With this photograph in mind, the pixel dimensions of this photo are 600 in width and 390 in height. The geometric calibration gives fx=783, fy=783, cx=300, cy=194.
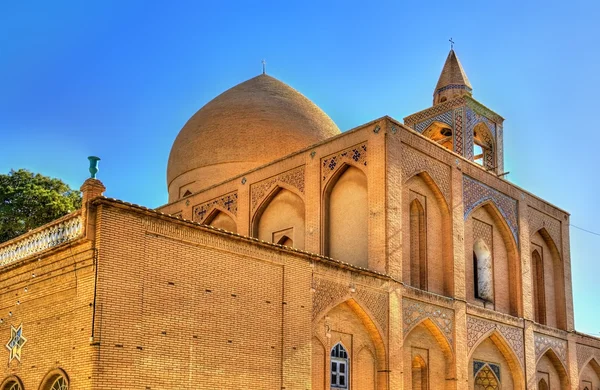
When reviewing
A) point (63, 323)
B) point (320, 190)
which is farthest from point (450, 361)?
point (63, 323)

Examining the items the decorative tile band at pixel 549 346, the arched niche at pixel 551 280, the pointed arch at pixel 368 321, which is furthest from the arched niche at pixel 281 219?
the arched niche at pixel 551 280

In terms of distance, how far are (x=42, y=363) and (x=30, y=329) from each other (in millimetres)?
665

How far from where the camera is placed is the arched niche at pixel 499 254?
1647cm

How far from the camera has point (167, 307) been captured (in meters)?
9.86

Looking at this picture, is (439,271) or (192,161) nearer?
(439,271)

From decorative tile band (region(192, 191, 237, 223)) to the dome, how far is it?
156 centimetres

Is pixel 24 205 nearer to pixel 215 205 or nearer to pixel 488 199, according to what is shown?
pixel 215 205

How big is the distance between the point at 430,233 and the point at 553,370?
5464mm

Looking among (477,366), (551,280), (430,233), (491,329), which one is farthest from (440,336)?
(551,280)

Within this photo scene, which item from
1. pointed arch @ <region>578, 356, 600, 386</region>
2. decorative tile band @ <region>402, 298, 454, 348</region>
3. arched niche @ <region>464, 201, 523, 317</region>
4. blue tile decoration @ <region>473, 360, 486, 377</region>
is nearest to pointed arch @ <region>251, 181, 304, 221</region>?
decorative tile band @ <region>402, 298, 454, 348</region>

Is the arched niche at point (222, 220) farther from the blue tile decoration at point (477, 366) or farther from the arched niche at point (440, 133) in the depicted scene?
the blue tile decoration at point (477, 366)

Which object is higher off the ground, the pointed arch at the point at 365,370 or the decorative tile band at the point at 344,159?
the decorative tile band at the point at 344,159

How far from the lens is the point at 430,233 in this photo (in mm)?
15188

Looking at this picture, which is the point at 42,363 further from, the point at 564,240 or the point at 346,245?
the point at 564,240
